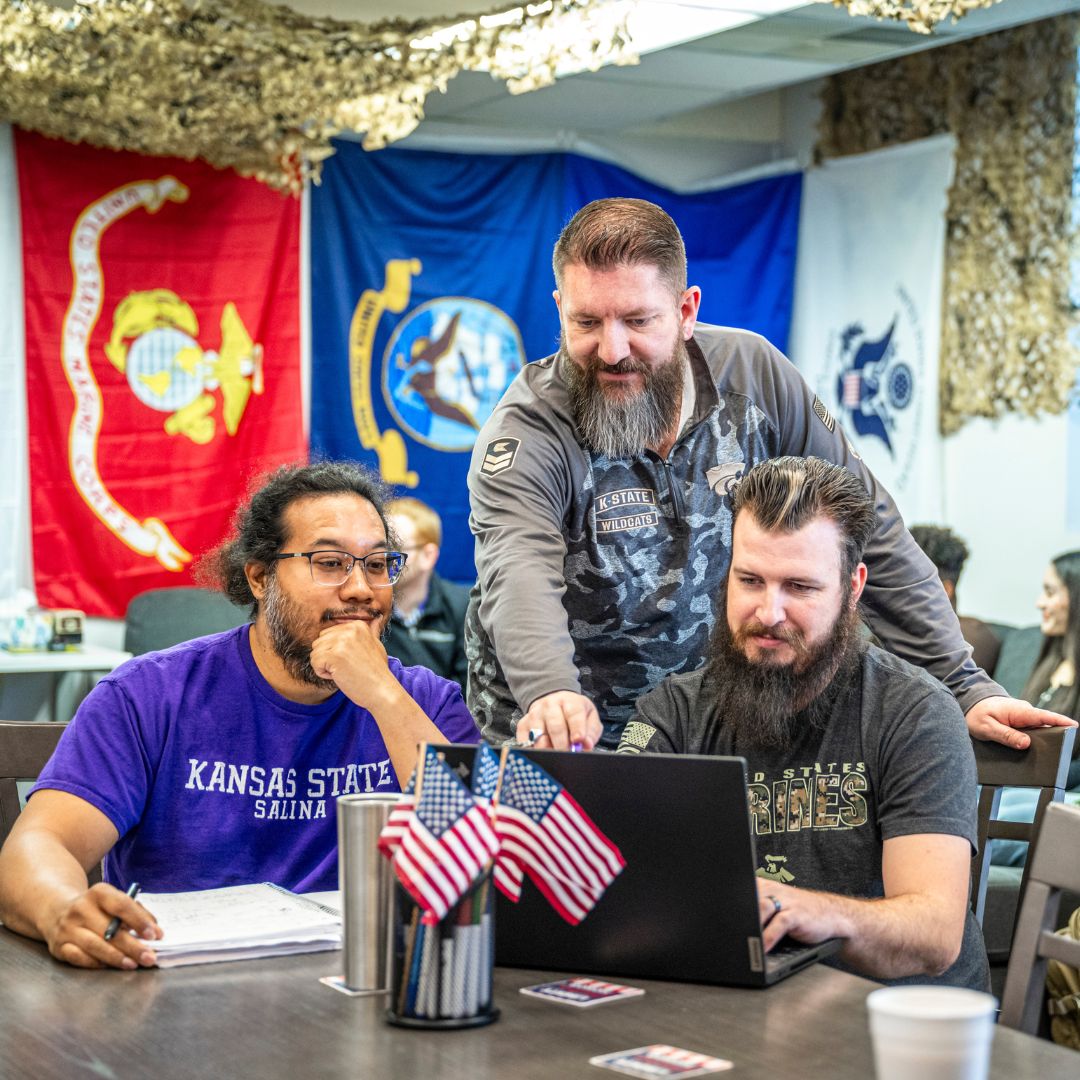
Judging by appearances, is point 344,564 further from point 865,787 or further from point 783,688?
point 865,787

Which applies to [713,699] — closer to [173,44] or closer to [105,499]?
[173,44]

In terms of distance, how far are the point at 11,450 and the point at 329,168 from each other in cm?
178

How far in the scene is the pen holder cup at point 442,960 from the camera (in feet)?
4.78

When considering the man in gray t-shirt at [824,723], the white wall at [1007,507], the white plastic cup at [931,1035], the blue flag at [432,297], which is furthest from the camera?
the blue flag at [432,297]

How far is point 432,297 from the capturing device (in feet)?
22.8

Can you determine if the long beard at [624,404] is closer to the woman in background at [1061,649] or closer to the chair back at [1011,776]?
the chair back at [1011,776]

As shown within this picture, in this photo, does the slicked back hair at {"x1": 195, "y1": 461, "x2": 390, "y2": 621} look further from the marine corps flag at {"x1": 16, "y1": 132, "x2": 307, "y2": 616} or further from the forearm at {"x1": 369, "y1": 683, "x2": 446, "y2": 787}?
the marine corps flag at {"x1": 16, "y1": 132, "x2": 307, "y2": 616}

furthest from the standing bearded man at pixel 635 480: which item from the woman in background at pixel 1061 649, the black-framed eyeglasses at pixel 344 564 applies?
the woman in background at pixel 1061 649

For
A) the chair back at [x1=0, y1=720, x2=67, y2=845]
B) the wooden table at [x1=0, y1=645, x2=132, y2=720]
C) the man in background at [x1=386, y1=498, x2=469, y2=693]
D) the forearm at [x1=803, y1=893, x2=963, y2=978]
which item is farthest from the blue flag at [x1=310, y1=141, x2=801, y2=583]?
the forearm at [x1=803, y1=893, x2=963, y2=978]

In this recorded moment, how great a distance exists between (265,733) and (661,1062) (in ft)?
3.14

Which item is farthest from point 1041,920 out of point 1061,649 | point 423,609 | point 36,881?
point 423,609

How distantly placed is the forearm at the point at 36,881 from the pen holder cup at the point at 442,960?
480 millimetres

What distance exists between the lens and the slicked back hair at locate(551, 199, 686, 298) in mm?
2293

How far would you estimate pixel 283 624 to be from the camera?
2246 mm
